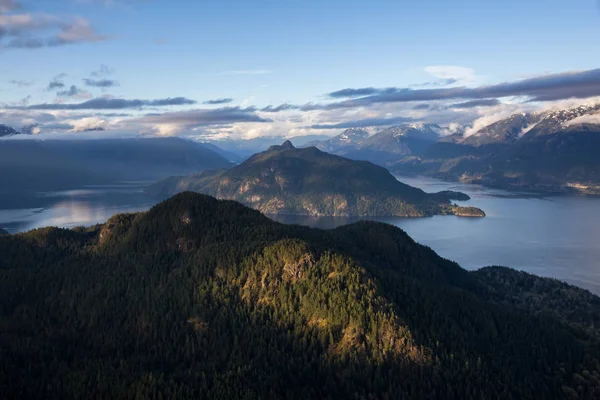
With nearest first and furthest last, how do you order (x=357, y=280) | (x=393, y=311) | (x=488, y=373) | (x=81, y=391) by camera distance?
(x=81, y=391) → (x=488, y=373) → (x=393, y=311) → (x=357, y=280)

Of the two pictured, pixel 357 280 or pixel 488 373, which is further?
pixel 357 280

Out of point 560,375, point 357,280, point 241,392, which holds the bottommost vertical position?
point 560,375

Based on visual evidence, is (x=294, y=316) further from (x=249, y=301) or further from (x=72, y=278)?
(x=72, y=278)

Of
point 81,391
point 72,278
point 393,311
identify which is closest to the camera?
point 81,391

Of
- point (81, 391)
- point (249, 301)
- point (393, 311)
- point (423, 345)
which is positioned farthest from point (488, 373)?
point (81, 391)

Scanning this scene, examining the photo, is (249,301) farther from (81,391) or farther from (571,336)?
(571,336)

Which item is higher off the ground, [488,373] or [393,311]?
[393,311]
